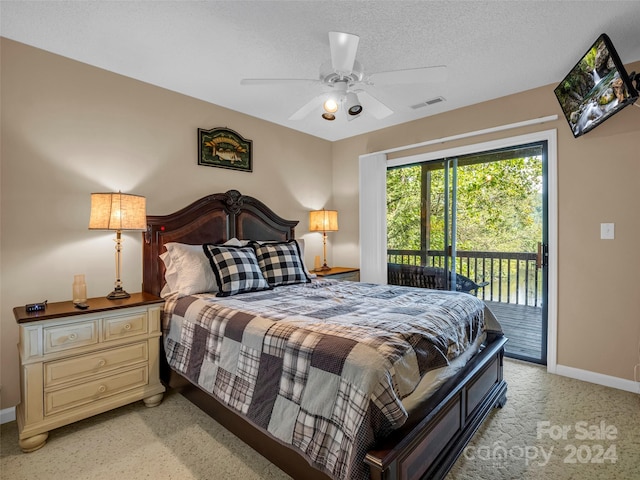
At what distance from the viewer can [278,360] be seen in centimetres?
158

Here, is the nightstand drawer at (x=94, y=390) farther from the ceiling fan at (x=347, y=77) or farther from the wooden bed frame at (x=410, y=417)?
the ceiling fan at (x=347, y=77)

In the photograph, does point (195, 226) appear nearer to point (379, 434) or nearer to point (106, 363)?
point (106, 363)

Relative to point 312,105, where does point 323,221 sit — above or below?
below

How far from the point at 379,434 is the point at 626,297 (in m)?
2.66

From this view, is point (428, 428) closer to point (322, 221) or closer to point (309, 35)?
point (309, 35)

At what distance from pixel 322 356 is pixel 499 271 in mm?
3066

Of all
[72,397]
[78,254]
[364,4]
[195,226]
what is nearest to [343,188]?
[195,226]

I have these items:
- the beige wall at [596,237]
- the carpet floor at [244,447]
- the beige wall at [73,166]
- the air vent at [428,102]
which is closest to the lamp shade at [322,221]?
the beige wall at [73,166]

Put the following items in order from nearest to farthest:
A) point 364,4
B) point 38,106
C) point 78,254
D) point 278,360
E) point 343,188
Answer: point 278,360 → point 364,4 → point 38,106 → point 78,254 → point 343,188

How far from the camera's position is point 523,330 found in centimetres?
350

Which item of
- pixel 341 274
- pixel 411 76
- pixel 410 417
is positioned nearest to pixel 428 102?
pixel 411 76

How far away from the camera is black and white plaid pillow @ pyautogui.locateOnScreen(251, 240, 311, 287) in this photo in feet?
10.1

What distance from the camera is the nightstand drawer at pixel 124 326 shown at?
7.38 feet

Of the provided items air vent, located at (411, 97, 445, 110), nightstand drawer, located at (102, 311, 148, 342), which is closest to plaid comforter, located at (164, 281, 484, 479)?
nightstand drawer, located at (102, 311, 148, 342)
